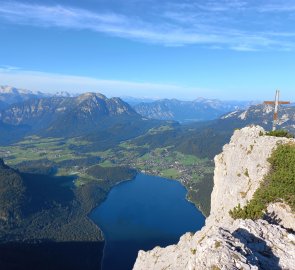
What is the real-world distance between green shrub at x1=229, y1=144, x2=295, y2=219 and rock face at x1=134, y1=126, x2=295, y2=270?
118 cm

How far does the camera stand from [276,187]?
55281mm

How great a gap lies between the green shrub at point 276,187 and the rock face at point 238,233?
118 cm

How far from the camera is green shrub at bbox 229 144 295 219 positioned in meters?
52.9

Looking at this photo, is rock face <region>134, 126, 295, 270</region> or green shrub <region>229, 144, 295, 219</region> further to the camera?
green shrub <region>229, 144, 295, 219</region>

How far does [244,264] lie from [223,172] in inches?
1861

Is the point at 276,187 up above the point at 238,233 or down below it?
above

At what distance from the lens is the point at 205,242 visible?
34156mm

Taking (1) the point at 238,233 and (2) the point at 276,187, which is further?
(2) the point at 276,187

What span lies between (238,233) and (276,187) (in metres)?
17.9

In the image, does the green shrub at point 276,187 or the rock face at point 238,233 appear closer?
the rock face at point 238,233

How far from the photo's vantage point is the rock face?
32.6m

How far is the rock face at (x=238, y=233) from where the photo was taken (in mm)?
32625

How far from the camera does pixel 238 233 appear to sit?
4038 centimetres

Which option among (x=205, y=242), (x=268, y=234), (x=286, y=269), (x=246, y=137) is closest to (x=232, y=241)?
(x=205, y=242)
